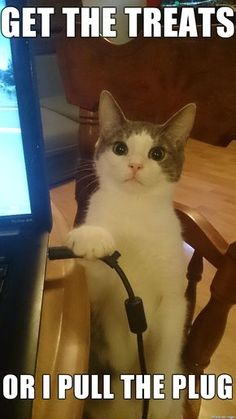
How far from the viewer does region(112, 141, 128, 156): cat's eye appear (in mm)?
533

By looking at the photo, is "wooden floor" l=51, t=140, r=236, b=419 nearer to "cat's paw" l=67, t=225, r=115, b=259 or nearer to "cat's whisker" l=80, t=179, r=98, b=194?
"cat's whisker" l=80, t=179, r=98, b=194

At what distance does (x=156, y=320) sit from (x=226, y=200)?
1.29m

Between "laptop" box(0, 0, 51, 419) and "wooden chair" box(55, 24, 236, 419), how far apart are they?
7.6 inches

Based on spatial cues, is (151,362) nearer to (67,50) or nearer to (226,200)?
(67,50)

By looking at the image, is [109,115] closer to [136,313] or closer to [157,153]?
[157,153]

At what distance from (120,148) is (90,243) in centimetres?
16

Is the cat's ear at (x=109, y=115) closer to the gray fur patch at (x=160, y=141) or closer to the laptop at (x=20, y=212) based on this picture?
the gray fur patch at (x=160, y=141)

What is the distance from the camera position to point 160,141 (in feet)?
1.72

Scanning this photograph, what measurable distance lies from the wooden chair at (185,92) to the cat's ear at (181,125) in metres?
0.02

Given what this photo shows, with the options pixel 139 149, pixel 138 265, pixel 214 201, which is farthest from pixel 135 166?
pixel 214 201

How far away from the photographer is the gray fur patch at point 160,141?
53cm

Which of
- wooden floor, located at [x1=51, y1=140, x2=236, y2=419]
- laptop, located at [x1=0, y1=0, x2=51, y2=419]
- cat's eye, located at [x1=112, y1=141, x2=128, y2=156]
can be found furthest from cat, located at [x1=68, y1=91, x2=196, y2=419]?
wooden floor, located at [x1=51, y1=140, x2=236, y2=419]

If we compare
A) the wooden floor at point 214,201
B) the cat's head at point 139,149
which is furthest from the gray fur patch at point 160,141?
the wooden floor at point 214,201

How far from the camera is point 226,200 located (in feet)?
5.65
